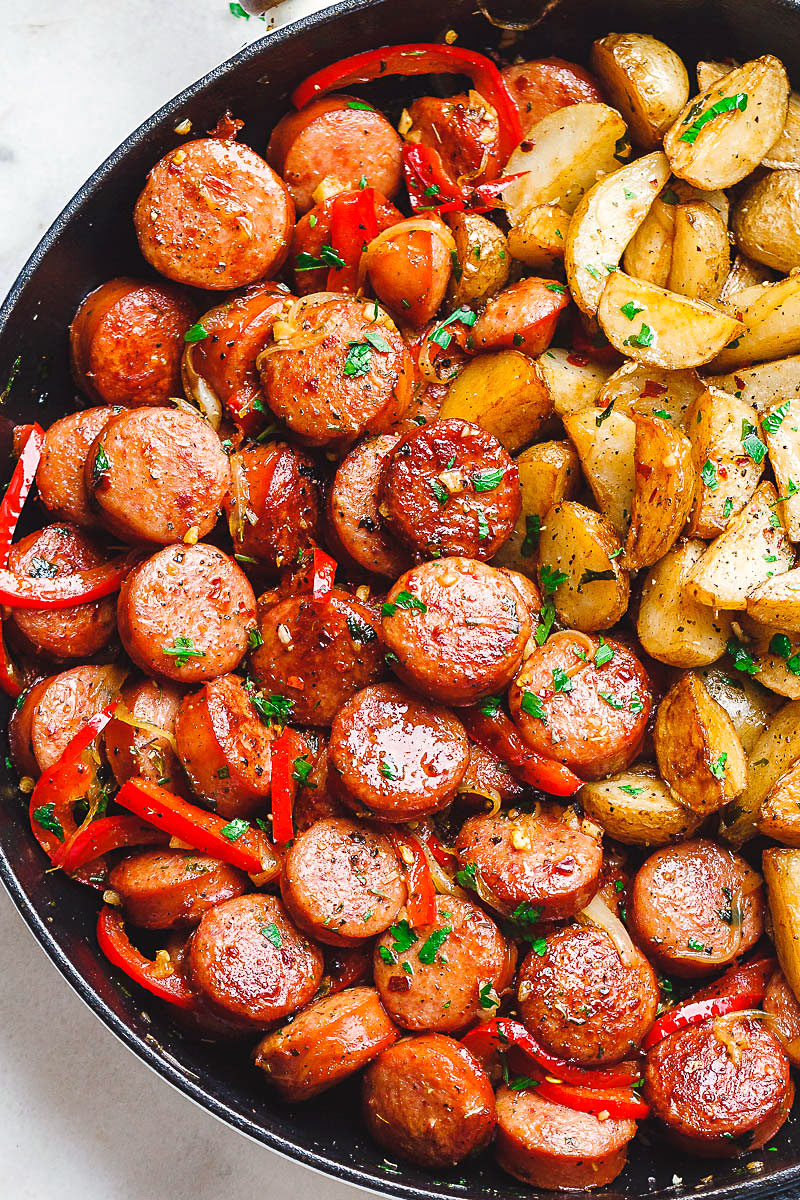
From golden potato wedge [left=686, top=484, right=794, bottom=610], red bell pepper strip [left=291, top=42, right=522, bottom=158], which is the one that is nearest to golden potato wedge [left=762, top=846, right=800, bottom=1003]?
golden potato wedge [left=686, top=484, right=794, bottom=610]

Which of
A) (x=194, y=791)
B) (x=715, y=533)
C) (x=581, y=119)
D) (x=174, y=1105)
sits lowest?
(x=174, y=1105)

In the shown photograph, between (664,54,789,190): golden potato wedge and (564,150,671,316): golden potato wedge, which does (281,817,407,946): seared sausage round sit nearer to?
(564,150,671,316): golden potato wedge

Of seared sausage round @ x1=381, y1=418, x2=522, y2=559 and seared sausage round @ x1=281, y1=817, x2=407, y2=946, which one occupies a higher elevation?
seared sausage round @ x1=381, y1=418, x2=522, y2=559

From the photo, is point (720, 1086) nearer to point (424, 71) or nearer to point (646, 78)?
point (646, 78)

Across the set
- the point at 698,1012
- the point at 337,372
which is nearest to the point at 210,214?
the point at 337,372

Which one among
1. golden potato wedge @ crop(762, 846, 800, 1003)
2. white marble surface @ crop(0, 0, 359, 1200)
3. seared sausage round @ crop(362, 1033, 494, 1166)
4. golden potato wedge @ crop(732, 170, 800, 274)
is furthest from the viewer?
white marble surface @ crop(0, 0, 359, 1200)

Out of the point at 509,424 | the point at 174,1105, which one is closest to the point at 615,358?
the point at 509,424

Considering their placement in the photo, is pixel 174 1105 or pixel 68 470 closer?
pixel 68 470

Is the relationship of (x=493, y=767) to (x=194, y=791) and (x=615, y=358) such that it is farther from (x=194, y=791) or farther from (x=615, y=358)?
(x=615, y=358)
